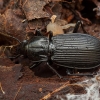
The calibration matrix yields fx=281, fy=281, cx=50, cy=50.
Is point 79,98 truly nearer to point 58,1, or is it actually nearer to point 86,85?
point 86,85

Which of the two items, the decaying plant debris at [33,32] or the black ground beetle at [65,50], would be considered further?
the black ground beetle at [65,50]

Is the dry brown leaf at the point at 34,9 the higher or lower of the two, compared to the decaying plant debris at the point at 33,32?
higher

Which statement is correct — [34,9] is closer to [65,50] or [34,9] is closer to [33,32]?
[33,32]

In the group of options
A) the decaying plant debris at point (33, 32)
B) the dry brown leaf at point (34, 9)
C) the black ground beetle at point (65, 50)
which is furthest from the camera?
the dry brown leaf at point (34, 9)

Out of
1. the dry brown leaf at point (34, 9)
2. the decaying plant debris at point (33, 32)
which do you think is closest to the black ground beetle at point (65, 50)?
the decaying plant debris at point (33, 32)

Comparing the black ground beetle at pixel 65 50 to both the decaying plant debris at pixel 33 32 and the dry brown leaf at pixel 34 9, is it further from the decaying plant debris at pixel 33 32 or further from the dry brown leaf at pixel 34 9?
the dry brown leaf at pixel 34 9

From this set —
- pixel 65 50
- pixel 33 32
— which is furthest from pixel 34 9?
pixel 65 50

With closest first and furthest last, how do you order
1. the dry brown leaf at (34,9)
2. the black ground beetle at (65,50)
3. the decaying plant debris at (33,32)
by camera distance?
the decaying plant debris at (33,32) < the black ground beetle at (65,50) < the dry brown leaf at (34,9)
